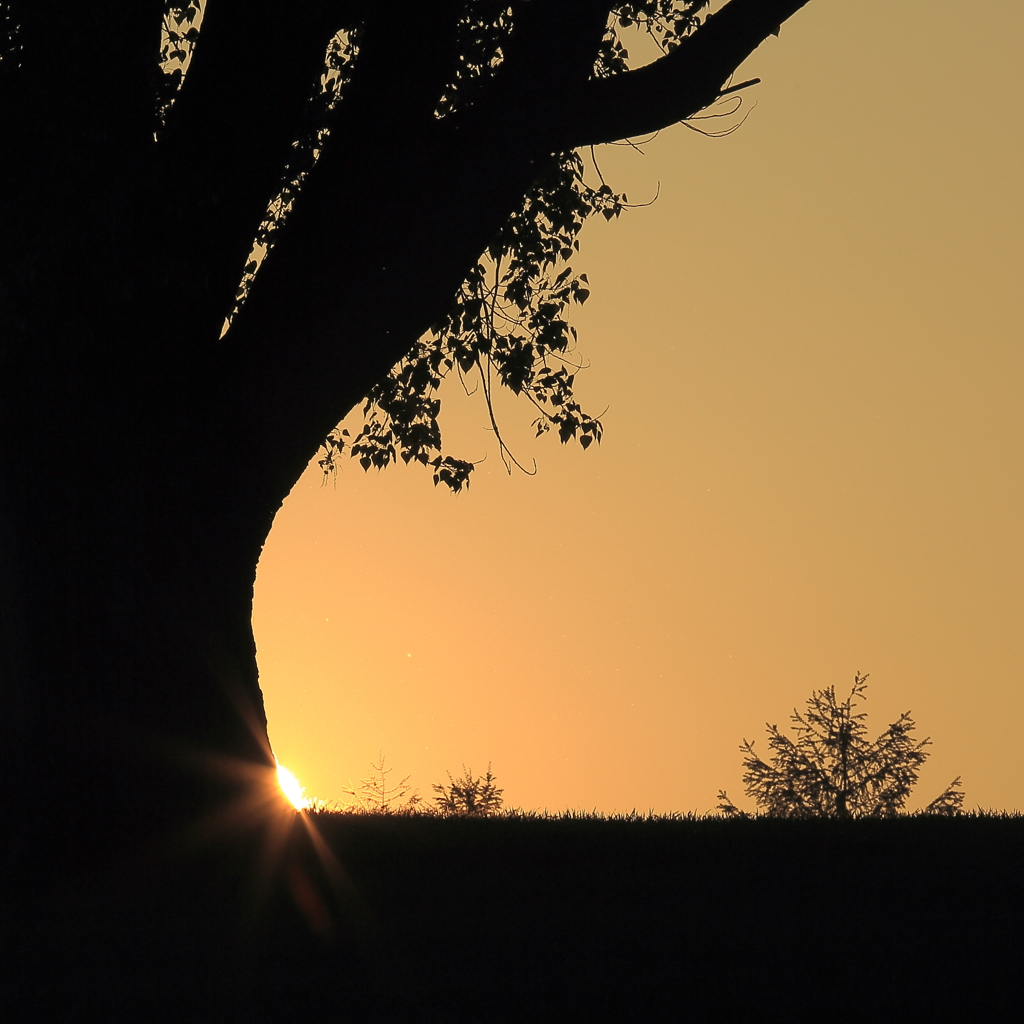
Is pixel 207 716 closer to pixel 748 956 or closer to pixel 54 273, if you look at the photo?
pixel 54 273

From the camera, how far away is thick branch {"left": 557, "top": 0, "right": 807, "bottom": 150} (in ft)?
31.7

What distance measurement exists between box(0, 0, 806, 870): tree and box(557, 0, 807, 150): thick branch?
2 centimetres

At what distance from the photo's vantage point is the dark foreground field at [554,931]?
6949mm

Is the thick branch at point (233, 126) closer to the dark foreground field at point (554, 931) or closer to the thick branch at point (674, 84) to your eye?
the thick branch at point (674, 84)

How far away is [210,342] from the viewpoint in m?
10.3

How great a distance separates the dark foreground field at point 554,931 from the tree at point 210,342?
104 cm

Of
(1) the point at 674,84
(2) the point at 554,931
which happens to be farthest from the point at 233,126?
(2) the point at 554,931

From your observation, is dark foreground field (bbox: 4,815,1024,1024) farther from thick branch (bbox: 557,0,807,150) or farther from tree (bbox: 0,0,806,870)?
thick branch (bbox: 557,0,807,150)

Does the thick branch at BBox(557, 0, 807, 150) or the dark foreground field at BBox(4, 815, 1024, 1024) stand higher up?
the thick branch at BBox(557, 0, 807, 150)

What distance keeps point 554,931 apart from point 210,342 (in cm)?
524

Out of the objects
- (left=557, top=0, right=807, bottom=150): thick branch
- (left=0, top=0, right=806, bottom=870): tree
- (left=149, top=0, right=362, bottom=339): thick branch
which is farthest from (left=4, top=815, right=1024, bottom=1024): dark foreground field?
(left=557, top=0, right=807, bottom=150): thick branch

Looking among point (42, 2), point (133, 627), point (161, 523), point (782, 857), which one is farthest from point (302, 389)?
point (782, 857)

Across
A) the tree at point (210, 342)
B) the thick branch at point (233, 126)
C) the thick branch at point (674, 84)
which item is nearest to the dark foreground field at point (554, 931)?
the tree at point (210, 342)

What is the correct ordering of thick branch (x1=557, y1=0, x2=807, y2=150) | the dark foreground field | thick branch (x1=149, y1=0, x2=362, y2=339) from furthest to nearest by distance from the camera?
thick branch (x1=149, y1=0, x2=362, y2=339) < thick branch (x1=557, y1=0, x2=807, y2=150) < the dark foreground field
